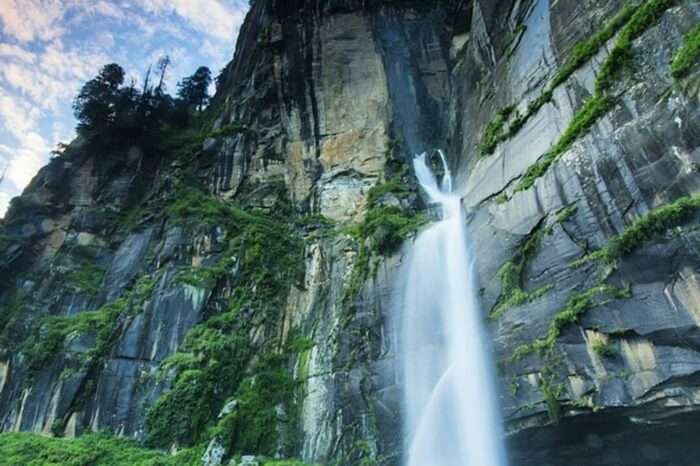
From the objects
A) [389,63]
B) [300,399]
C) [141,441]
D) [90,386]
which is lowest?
[141,441]

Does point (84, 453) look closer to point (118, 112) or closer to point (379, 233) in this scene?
point (379, 233)

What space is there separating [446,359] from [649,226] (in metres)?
6.11

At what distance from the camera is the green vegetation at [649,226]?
8.37 m

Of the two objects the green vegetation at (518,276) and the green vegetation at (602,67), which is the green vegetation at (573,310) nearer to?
the green vegetation at (518,276)

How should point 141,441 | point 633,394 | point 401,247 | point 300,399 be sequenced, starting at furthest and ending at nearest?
point 401,247, point 300,399, point 141,441, point 633,394

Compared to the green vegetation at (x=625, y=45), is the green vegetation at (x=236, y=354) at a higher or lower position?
lower

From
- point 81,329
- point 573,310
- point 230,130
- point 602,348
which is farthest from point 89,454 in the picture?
point 230,130

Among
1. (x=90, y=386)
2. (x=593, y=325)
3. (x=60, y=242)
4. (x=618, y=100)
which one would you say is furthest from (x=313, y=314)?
(x=60, y=242)

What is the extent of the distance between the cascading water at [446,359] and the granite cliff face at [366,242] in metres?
0.56

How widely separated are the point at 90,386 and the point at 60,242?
1051 cm

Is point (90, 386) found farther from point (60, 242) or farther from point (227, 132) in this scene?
point (227, 132)

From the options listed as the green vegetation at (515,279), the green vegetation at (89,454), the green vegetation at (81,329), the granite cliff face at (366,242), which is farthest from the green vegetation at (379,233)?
the green vegetation at (81,329)

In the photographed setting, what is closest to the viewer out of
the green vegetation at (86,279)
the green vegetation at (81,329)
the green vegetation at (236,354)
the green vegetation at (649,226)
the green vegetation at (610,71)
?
the green vegetation at (649,226)

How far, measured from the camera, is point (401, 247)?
15391mm
